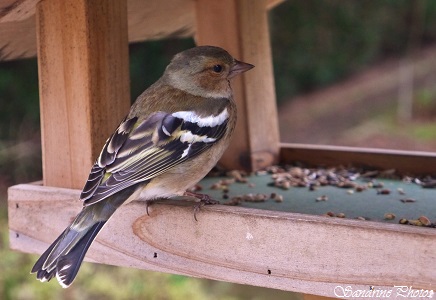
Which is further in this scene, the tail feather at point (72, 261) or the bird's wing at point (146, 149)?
the bird's wing at point (146, 149)

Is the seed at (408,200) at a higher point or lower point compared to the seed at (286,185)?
lower

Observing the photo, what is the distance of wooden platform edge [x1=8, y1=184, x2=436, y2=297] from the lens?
103 inches

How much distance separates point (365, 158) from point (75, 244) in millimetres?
2029

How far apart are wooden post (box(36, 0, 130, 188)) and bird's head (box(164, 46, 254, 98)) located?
30 centimetres

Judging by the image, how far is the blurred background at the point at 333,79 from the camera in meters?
8.20

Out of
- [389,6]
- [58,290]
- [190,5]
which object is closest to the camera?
[190,5]

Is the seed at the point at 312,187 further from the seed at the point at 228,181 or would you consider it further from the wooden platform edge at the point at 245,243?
the wooden platform edge at the point at 245,243

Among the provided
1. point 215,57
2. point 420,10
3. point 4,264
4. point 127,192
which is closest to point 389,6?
point 420,10

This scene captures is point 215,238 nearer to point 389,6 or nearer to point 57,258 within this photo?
point 57,258

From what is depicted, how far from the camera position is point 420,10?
492 inches

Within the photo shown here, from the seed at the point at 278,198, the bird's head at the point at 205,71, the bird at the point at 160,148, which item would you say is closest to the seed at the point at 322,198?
the seed at the point at 278,198

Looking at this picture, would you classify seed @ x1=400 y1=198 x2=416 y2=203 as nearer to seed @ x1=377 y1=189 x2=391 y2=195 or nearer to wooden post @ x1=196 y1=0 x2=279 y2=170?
seed @ x1=377 y1=189 x2=391 y2=195

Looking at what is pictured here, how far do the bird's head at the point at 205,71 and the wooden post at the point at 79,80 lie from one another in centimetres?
30

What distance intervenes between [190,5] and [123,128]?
143 centimetres
